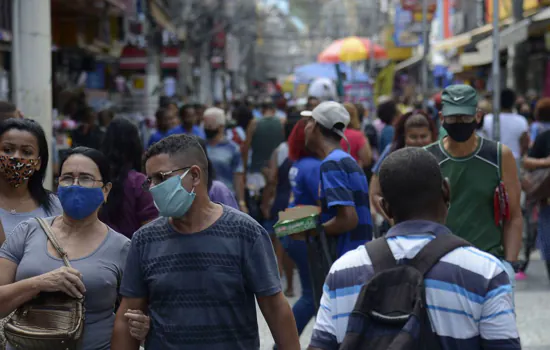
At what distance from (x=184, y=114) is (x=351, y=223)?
6989mm

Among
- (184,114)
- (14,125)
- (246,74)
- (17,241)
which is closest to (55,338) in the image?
(17,241)

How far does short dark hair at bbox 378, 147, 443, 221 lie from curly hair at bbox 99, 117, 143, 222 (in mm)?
3328

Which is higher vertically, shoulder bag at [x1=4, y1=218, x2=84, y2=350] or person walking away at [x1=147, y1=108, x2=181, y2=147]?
person walking away at [x1=147, y1=108, x2=181, y2=147]

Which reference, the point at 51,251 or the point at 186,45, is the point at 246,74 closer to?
the point at 186,45

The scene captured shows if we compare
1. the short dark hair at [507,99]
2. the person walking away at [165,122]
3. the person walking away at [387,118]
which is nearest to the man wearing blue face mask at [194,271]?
the person walking away at [165,122]

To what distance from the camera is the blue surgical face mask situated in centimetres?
464

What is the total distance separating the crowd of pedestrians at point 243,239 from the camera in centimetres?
329

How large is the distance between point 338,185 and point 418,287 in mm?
3321

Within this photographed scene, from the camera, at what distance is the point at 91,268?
4531 millimetres

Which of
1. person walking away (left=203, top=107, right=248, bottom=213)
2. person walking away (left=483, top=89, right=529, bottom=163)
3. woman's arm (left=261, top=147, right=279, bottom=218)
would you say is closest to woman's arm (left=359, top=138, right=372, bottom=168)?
woman's arm (left=261, top=147, right=279, bottom=218)

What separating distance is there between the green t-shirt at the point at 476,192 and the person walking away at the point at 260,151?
6.75 m

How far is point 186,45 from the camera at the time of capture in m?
42.4

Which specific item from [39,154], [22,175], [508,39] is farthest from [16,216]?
[508,39]

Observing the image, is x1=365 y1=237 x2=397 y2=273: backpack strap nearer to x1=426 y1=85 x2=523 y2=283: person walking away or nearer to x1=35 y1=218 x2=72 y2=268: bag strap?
x1=35 y1=218 x2=72 y2=268: bag strap
